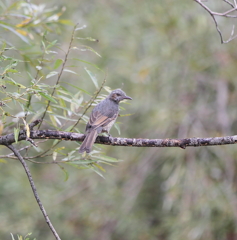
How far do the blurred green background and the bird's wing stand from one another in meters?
2.32

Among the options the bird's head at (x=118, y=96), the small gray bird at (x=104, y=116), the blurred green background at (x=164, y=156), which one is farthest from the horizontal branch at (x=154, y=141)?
the blurred green background at (x=164, y=156)

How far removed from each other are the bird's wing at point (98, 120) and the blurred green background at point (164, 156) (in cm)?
232

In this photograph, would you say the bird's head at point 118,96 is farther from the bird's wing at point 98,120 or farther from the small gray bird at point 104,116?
the bird's wing at point 98,120

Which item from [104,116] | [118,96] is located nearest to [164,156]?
[118,96]

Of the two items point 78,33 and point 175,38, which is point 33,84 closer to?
point 175,38

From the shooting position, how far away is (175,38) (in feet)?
23.8

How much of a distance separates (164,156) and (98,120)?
9.34ft

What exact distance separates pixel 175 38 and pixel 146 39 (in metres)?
0.60

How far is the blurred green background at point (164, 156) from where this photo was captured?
20.4 feet

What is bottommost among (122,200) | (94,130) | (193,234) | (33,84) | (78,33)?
(122,200)

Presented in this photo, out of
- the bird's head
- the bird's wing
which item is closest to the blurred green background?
the bird's head

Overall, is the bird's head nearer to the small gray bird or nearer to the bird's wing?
the small gray bird

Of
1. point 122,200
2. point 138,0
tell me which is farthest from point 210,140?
point 138,0

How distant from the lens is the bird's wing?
4.04 meters
